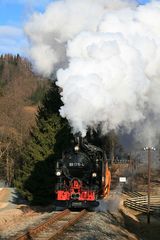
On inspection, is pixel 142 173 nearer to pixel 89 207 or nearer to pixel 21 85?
pixel 89 207

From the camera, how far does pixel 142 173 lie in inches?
2251

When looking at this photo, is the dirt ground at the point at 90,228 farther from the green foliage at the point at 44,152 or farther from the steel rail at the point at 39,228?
the green foliage at the point at 44,152

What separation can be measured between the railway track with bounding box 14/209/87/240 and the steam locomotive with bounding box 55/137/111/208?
76cm

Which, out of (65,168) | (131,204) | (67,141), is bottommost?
(131,204)

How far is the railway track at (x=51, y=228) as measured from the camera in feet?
46.4

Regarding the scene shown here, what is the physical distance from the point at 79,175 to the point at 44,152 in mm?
5734

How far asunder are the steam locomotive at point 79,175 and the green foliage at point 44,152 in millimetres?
4527

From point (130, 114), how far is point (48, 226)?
27.6 ft

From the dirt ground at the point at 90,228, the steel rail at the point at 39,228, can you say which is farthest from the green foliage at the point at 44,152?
the steel rail at the point at 39,228

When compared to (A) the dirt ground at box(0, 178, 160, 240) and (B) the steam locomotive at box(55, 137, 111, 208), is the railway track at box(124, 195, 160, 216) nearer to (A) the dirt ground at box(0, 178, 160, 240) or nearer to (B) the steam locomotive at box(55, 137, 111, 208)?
(A) the dirt ground at box(0, 178, 160, 240)

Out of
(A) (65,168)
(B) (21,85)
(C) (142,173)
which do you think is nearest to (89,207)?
(A) (65,168)

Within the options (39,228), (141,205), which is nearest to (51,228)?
(39,228)

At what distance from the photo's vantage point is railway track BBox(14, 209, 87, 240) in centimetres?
1414

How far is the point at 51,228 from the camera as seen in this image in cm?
1636
